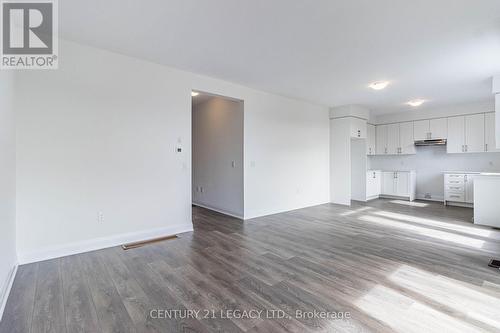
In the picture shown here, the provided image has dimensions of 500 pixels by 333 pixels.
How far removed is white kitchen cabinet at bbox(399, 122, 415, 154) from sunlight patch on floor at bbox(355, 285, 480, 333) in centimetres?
644

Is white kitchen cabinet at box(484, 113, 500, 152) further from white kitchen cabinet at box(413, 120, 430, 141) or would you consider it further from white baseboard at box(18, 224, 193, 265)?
white baseboard at box(18, 224, 193, 265)

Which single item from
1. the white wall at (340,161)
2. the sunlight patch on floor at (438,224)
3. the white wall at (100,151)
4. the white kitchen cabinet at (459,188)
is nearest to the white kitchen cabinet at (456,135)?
the white kitchen cabinet at (459,188)

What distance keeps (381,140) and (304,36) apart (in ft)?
20.6

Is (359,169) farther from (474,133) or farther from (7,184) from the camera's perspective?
(7,184)

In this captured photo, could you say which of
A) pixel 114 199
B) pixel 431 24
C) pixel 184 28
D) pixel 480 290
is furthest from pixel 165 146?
pixel 480 290

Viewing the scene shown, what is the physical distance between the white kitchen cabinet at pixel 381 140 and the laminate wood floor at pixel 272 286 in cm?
433

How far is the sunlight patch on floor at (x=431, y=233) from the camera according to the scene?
3566mm

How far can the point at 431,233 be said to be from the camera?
13.1 feet

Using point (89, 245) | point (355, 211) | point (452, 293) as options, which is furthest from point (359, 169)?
point (89, 245)

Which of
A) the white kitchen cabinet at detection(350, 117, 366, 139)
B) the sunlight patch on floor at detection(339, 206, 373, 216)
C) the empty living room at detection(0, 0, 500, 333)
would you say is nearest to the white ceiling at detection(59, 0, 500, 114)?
the empty living room at detection(0, 0, 500, 333)

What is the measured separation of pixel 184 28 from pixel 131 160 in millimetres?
1934

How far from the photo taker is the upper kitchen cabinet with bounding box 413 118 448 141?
6.73 m

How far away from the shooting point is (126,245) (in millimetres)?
3373

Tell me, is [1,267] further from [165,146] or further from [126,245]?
[165,146]
